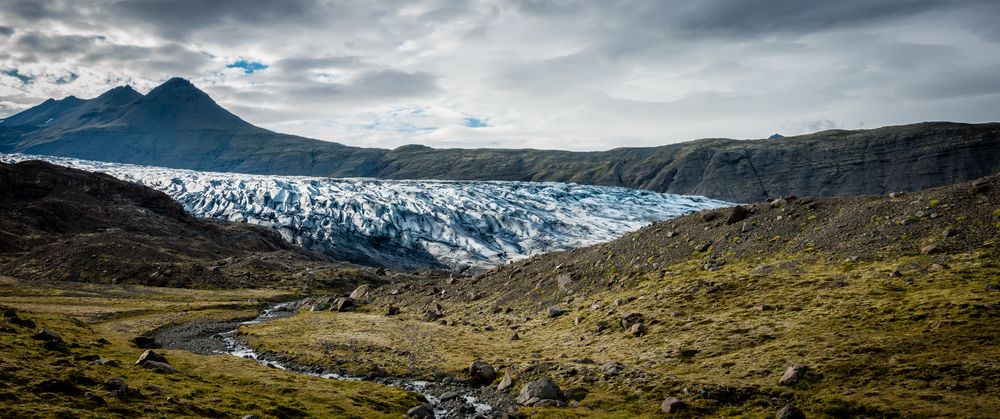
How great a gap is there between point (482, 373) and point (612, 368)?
8031 mm

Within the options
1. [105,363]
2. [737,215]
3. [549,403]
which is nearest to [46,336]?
[105,363]

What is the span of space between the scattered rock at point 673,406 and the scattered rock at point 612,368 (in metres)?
4.98

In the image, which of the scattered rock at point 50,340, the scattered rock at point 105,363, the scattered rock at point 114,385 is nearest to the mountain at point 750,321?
the scattered rock at point 105,363

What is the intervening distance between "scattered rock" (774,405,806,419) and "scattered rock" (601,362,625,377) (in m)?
8.95

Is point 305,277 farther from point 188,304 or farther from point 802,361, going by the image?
point 802,361

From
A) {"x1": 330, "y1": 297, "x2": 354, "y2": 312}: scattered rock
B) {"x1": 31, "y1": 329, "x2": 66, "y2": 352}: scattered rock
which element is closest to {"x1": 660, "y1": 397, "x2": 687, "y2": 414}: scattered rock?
{"x1": 31, "y1": 329, "x2": 66, "y2": 352}: scattered rock

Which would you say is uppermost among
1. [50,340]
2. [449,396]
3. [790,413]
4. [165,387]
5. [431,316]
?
[50,340]

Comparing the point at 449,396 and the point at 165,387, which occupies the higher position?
the point at 165,387

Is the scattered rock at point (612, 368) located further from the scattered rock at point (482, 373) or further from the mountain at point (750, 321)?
the scattered rock at point (482, 373)

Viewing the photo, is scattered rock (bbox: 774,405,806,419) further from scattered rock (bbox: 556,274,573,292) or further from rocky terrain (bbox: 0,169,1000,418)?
scattered rock (bbox: 556,274,573,292)

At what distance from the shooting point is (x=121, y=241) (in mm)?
106750

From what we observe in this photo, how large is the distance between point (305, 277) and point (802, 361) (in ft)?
321

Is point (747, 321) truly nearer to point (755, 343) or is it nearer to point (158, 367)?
point (755, 343)

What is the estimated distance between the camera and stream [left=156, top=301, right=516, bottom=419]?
28672 millimetres
